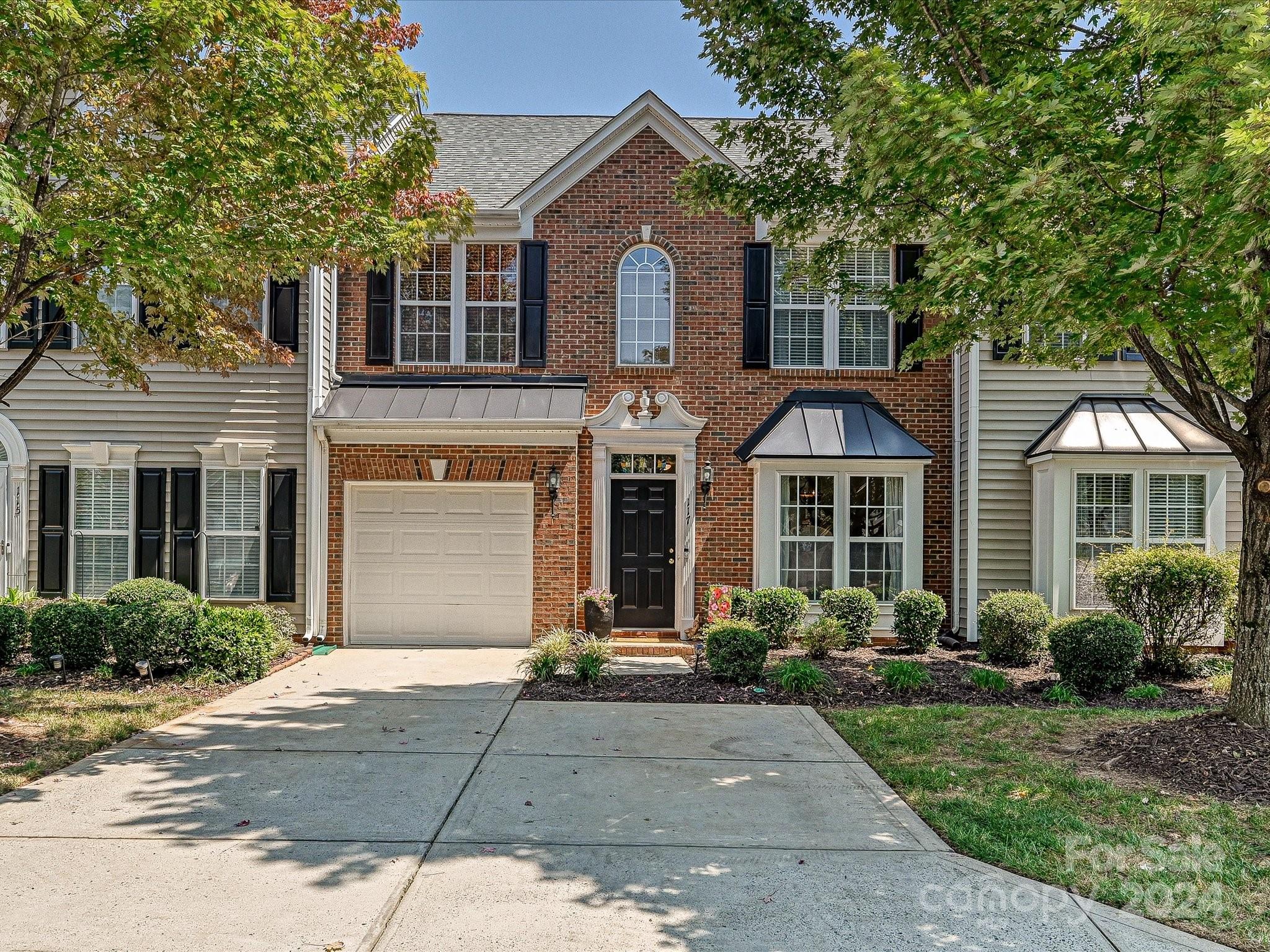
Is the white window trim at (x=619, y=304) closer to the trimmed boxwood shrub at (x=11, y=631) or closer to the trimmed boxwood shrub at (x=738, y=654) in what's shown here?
the trimmed boxwood shrub at (x=738, y=654)

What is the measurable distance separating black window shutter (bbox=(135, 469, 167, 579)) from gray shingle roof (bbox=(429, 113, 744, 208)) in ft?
18.9

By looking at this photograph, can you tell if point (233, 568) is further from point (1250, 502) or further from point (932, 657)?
point (1250, 502)

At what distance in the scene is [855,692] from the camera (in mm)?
8555

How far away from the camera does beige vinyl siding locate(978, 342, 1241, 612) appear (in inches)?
442

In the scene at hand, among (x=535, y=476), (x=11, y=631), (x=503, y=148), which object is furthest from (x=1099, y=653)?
(x=11, y=631)

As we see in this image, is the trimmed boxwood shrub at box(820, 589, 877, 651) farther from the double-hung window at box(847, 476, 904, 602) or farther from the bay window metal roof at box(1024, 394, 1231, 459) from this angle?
the bay window metal roof at box(1024, 394, 1231, 459)

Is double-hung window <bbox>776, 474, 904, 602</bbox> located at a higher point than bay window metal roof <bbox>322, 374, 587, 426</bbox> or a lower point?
lower

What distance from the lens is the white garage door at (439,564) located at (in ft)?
37.1

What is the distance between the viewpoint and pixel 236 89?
6223 millimetres

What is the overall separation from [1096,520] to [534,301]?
27.1 ft

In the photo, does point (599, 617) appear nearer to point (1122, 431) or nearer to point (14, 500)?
point (1122, 431)

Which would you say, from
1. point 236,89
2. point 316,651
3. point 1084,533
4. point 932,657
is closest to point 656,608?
point 932,657

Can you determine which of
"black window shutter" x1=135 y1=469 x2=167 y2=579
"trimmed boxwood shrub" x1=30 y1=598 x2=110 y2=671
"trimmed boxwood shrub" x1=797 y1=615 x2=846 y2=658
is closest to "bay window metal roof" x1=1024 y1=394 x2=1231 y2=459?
"trimmed boxwood shrub" x1=797 y1=615 x2=846 y2=658

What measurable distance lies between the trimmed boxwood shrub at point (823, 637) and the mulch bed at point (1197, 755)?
3626 millimetres
